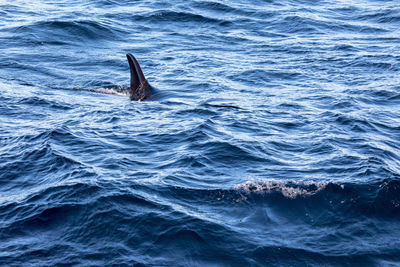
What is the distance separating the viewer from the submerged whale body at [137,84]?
57.2 ft

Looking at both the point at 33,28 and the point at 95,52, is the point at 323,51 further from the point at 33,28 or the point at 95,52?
the point at 33,28

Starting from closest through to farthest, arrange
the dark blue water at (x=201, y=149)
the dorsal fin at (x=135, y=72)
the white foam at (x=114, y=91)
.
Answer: the dark blue water at (x=201, y=149) < the dorsal fin at (x=135, y=72) < the white foam at (x=114, y=91)

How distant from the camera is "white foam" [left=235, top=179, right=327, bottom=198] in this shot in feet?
35.7

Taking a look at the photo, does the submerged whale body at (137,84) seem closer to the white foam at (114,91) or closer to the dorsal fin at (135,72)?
the dorsal fin at (135,72)

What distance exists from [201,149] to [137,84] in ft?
17.0

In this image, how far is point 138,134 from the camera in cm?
1406

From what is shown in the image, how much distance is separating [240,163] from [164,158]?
161 centimetres

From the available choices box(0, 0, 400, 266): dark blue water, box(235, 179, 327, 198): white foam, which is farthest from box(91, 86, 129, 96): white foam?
box(235, 179, 327, 198): white foam

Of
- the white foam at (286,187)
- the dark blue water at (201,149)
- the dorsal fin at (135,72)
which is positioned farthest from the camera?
the dorsal fin at (135,72)

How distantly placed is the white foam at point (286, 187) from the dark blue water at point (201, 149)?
1.4 inches

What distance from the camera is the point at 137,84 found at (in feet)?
58.1

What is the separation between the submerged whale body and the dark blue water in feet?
1.85

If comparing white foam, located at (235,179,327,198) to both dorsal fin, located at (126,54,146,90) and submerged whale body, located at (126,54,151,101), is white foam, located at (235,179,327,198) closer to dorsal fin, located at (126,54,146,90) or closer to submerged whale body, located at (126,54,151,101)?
submerged whale body, located at (126,54,151,101)

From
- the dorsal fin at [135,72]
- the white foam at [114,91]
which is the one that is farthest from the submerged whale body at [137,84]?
the white foam at [114,91]
